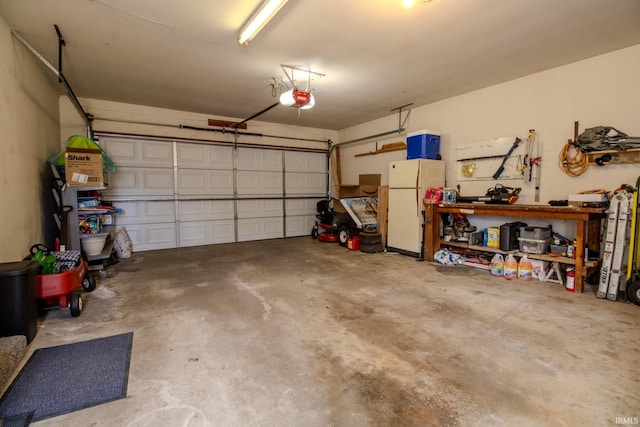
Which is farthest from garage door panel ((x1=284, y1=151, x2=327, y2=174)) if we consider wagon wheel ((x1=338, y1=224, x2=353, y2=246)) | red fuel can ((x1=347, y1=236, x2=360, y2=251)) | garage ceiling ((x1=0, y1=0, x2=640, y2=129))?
red fuel can ((x1=347, y1=236, x2=360, y2=251))

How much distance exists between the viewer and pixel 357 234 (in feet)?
20.6

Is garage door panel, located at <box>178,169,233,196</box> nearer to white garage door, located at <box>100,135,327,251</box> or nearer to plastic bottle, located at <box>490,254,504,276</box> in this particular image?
white garage door, located at <box>100,135,327,251</box>

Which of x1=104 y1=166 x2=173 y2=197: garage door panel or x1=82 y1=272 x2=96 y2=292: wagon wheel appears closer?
x1=82 y1=272 x2=96 y2=292: wagon wheel

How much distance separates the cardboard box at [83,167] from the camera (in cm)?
403

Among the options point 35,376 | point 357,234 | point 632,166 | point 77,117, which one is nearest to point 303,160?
point 357,234

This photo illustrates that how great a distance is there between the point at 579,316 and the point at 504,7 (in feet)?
9.92

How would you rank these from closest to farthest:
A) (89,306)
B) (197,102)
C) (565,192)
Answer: (89,306)
(565,192)
(197,102)

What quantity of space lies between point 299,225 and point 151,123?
416 cm

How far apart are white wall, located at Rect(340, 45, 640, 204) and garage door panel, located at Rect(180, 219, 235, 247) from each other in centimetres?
498

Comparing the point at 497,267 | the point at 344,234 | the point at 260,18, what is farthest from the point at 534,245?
the point at 260,18

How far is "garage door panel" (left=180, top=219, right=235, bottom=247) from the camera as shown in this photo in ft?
21.7

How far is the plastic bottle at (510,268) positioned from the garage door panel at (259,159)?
214 inches

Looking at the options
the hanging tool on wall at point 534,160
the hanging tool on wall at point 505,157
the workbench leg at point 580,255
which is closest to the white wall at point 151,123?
the hanging tool on wall at point 505,157

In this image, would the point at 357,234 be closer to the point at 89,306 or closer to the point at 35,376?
the point at 89,306
